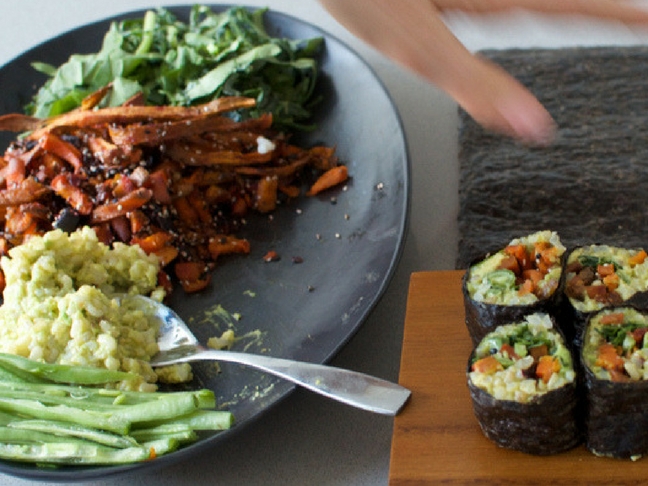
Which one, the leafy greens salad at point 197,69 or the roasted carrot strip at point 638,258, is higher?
the leafy greens salad at point 197,69

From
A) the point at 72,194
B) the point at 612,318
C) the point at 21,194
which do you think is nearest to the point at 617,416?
the point at 612,318

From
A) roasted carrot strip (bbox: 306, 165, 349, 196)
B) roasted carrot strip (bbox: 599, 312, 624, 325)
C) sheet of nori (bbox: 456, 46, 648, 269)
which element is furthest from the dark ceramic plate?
roasted carrot strip (bbox: 599, 312, 624, 325)

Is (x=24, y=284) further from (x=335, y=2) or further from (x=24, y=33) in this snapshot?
(x=24, y=33)


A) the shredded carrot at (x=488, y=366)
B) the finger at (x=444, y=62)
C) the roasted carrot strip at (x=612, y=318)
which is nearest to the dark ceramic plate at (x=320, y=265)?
the shredded carrot at (x=488, y=366)

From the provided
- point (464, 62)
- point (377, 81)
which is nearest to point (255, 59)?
point (377, 81)

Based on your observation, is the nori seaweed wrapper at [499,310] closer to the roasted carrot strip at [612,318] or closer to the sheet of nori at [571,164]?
the roasted carrot strip at [612,318]

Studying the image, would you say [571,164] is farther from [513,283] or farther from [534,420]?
[534,420]

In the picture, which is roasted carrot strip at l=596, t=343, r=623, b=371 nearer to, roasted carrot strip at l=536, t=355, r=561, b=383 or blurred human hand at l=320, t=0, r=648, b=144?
roasted carrot strip at l=536, t=355, r=561, b=383
